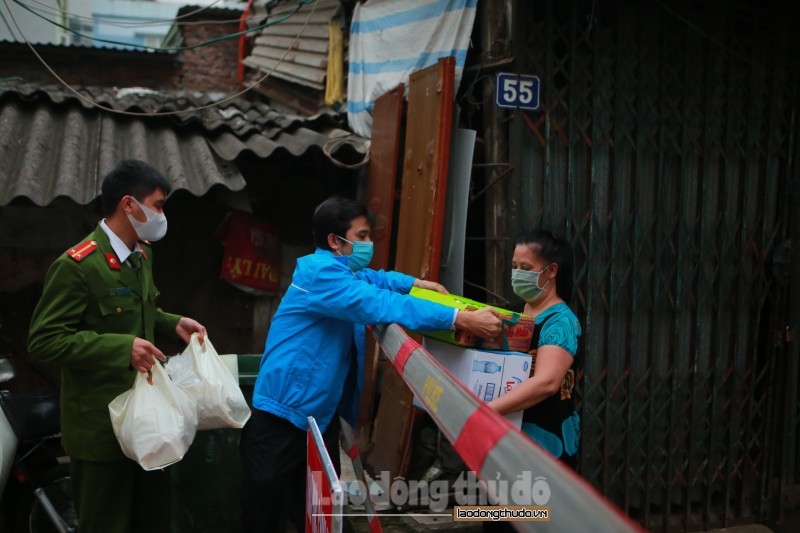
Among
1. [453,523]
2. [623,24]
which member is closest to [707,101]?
[623,24]

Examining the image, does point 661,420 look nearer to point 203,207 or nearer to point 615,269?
point 615,269

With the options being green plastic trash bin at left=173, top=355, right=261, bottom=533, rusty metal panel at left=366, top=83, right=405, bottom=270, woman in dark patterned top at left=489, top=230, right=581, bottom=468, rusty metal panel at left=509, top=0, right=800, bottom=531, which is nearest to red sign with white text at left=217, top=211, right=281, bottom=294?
rusty metal panel at left=366, top=83, right=405, bottom=270

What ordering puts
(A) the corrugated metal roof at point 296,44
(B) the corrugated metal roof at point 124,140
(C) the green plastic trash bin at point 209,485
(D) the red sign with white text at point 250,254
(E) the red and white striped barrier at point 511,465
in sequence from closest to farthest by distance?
(E) the red and white striped barrier at point 511,465, (C) the green plastic trash bin at point 209,485, (B) the corrugated metal roof at point 124,140, (D) the red sign with white text at point 250,254, (A) the corrugated metal roof at point 296,44

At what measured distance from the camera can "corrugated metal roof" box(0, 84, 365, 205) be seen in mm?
4676

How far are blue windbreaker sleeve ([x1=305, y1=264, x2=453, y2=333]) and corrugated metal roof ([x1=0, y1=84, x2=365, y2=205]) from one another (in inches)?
87.9

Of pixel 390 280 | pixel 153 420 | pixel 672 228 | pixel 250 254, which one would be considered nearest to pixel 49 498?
pixel 153 420

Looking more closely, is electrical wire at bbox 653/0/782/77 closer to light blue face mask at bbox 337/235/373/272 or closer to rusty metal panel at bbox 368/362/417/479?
light blue face mask at bbox 337/235/373/272

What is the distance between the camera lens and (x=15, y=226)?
538cm

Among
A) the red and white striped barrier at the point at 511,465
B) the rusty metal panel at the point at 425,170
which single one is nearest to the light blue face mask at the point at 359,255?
the rusty metal panel at the point at 425,170

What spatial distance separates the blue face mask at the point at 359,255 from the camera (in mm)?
3082

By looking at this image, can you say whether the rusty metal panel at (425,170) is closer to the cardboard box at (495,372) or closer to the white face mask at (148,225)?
the cardboard box at (495,372)

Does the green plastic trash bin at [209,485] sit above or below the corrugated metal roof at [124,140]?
below

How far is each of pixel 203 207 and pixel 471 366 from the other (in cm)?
403

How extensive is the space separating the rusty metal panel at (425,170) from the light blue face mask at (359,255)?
109 cm
